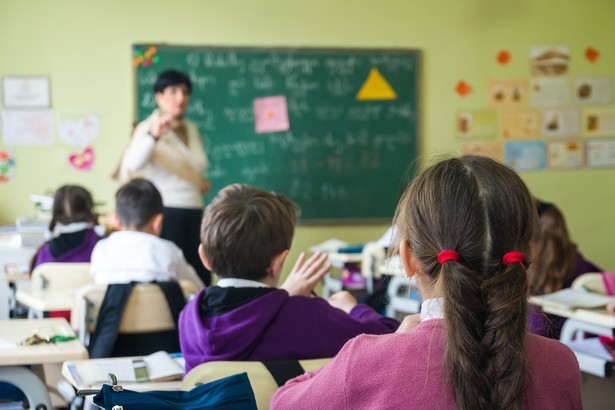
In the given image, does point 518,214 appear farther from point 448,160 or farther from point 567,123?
point 567,123

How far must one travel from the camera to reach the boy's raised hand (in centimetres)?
217

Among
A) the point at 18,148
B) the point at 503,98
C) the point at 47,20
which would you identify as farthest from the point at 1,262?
the point at 503,98

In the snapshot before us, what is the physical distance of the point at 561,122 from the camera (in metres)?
6.33

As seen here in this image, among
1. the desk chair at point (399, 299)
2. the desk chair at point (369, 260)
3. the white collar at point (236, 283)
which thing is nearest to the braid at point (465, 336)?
the white collar at point (236, 283)

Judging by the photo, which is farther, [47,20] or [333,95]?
[333,95]

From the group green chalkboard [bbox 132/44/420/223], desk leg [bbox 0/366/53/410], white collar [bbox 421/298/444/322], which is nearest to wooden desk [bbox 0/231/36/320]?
green chalkboard [bbox 132/44/420/223]

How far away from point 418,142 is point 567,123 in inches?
47.5

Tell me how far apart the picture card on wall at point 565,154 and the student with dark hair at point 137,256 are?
3.83m

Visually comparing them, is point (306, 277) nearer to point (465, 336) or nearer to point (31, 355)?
point (31, 355)

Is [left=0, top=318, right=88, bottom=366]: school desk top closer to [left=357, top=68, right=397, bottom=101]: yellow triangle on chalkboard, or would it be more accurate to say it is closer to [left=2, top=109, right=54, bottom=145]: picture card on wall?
[left=2, top=109, right=54, bottom=145]: picture card on wall

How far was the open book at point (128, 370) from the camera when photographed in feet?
6.21

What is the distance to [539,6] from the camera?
6285mm

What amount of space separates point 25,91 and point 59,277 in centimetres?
256

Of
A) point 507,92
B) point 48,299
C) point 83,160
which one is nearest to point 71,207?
point 48,299
